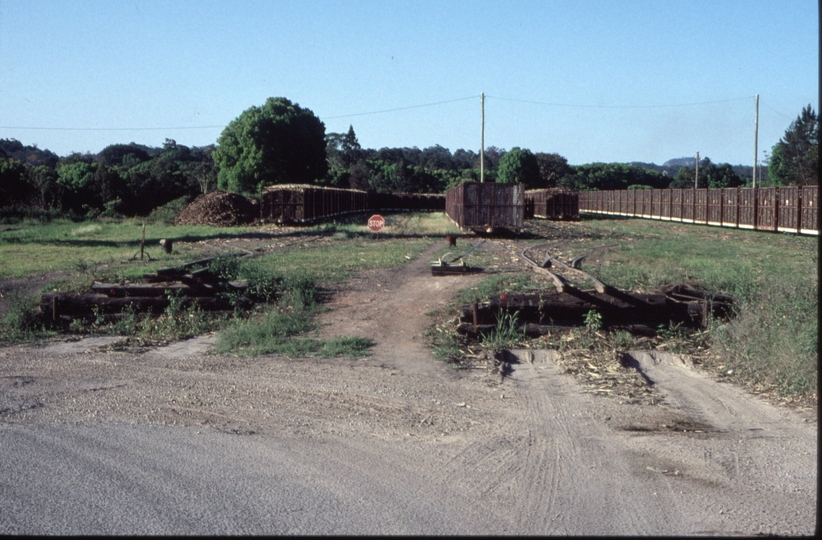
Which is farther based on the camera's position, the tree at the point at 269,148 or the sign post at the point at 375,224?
the tree at the point at 269,148

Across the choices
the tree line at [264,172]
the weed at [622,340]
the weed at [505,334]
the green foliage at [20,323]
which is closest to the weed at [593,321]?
the weed at [622,340]

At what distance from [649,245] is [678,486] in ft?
69.2

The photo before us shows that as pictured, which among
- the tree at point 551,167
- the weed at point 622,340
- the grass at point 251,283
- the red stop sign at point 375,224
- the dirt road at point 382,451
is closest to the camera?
the dirt road at point 382,451

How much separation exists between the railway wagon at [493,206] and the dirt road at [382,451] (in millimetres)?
22210

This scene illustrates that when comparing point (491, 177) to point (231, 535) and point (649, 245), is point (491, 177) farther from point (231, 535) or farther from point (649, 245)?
point (231, 535)

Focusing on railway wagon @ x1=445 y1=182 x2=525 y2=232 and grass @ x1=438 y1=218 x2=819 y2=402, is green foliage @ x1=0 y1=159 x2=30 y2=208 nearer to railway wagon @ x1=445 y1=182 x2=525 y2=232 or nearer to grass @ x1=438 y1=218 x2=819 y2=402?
railway wagon @ x1=445 y1=182 x2=525 y2=232

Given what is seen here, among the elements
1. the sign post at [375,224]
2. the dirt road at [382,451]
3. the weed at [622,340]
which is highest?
the sign post at [375,224]

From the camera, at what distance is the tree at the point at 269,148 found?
69.1 m

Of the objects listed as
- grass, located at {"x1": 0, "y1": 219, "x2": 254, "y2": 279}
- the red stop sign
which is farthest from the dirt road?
the red stop sign

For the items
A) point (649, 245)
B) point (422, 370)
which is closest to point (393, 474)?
point (422, 370)

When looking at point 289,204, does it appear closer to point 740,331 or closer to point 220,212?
point 220,212

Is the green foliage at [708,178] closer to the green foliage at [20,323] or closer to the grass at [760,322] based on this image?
the grass at [760,322]

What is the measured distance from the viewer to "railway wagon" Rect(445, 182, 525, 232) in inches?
1262

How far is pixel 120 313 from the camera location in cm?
1284
